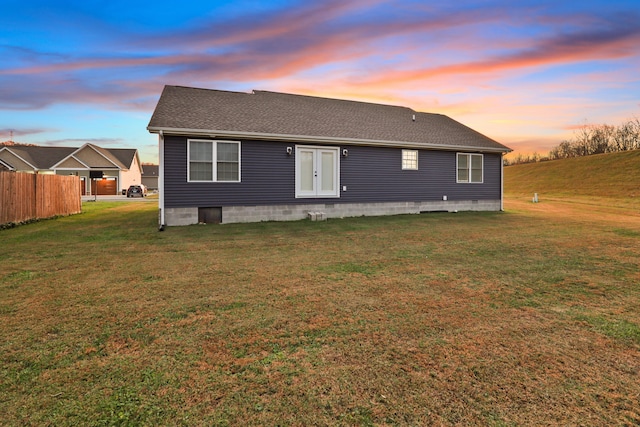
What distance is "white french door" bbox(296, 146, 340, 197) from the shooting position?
13.1 metres

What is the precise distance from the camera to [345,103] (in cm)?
1822

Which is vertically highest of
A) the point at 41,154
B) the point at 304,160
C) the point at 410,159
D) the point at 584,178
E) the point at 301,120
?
the point at 41,154

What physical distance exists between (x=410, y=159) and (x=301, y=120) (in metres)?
5.25

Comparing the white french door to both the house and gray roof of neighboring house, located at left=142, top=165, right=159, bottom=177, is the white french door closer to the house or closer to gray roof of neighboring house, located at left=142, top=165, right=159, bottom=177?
the house

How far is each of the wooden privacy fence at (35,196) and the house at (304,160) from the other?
539 centimetres

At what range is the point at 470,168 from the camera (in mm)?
16562

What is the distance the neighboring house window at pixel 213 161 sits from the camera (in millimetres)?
11695

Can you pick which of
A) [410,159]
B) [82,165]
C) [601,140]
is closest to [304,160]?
[410,159]

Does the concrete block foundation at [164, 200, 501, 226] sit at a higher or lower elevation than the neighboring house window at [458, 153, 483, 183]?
lower

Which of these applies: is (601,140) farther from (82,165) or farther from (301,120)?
(82,165)

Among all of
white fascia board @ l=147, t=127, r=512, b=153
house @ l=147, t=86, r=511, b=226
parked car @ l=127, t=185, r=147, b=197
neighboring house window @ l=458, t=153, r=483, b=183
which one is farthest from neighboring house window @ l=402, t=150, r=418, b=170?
parked car @ l=127, t=185, r=147, b=197

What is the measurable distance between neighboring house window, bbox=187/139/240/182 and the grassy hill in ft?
108

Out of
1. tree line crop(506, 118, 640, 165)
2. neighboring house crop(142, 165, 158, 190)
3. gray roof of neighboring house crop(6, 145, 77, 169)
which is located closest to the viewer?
gray roof of neighboring house crop(6, 145, 77, 169)

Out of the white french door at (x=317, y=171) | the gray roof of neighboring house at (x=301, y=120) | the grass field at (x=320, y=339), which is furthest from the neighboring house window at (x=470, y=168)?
the grass field at (x=320, y=339)
